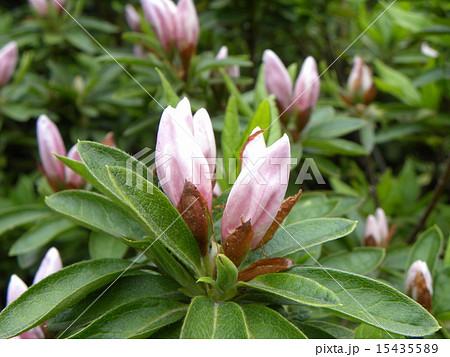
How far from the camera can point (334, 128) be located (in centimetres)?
173

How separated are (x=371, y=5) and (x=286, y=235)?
8.96 ft

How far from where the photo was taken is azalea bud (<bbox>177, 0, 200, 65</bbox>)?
1675 mm

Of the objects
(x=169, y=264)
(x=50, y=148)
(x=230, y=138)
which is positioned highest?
(x=230, y=138)

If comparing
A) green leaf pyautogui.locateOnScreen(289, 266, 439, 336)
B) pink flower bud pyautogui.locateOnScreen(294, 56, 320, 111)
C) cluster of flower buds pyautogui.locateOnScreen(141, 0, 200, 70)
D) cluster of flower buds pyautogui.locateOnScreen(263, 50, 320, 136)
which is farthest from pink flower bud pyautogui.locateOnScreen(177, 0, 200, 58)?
green leaf pyautogui.locateOnScreen(289, 266, 439, 336)

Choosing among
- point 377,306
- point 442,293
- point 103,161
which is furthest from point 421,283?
point 103,161

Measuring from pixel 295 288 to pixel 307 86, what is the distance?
885mm

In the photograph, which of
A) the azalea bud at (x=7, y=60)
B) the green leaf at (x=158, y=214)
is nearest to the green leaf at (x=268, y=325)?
the green leaf at (x=158, y=214)

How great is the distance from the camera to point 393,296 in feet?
2.97

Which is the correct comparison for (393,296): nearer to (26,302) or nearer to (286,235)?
(286,235)

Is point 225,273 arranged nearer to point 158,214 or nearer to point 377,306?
point 158,214

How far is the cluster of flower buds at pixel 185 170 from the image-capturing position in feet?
3.02

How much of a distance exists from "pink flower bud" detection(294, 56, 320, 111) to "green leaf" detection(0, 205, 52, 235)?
92 centimetres

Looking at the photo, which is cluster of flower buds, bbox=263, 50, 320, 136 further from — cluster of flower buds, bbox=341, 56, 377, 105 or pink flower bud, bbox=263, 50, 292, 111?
cluster of flower buds, bbox=341, 56, 377, 105
